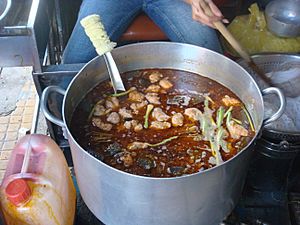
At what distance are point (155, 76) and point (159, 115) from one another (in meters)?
0.20

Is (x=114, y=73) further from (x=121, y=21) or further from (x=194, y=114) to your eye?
(x=121, y=21)

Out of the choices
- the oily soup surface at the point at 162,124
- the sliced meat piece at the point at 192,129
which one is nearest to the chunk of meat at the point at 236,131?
the oily soup surface at the point at 162,124

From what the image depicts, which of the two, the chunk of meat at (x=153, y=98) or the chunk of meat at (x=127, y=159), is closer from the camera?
the chunk of meat at (x=127, y=159)

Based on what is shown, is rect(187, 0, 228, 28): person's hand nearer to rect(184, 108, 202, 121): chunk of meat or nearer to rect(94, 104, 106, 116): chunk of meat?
rect(184, 108, 202, 121): chunk of meat

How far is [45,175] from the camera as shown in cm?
145

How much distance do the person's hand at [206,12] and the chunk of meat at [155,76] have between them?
11.2 inches

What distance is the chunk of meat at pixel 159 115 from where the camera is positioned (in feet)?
4.38

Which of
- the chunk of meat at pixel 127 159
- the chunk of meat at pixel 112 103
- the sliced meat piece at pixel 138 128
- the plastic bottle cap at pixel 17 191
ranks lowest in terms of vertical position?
the plastic bottle cap at pixel 17 191

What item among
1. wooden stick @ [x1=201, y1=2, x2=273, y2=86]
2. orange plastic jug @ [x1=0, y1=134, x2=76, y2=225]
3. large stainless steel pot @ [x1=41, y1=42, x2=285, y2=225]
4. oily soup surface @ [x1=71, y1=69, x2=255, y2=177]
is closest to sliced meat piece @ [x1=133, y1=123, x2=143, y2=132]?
oily soup surface @ [x1=71, y1=69, x2=255, y2=177]

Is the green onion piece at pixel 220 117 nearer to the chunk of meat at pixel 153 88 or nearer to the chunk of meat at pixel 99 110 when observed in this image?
the chunk of meat at pixel 153 88

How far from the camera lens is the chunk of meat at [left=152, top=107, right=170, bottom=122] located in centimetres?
133

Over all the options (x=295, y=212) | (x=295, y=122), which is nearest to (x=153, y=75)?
(x=295, y=122)

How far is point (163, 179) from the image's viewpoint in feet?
3.40

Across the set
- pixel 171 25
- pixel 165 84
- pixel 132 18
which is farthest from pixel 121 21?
pixel 165 84
